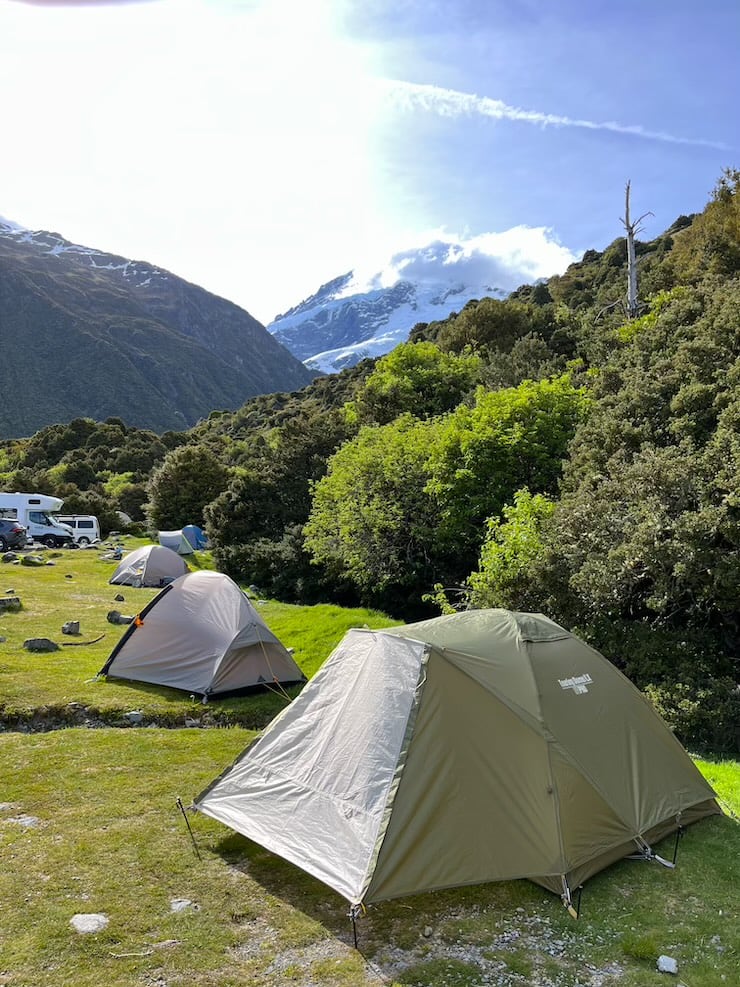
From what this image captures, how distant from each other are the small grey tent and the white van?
17352 millimetres

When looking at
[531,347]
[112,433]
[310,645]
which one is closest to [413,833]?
[310,645]

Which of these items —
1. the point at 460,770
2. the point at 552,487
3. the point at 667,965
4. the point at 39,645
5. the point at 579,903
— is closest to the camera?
the point at 667,965

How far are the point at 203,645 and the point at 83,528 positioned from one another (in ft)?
116

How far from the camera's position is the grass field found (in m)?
4.80

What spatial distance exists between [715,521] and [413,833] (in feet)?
27.2

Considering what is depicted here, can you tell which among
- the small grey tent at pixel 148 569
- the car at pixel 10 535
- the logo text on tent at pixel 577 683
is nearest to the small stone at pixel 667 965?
the logo text on tent at pixel 577 683

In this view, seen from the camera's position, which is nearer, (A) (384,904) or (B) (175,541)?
(A) (384,904)

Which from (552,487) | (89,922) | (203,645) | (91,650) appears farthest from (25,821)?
(552,487)

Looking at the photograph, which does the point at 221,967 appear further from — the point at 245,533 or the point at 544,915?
the point at 245,533

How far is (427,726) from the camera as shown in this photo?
620 centimetres

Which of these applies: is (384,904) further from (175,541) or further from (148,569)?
(175,541)

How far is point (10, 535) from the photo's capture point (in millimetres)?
37750

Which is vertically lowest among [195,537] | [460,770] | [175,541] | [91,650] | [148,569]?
[195,537]

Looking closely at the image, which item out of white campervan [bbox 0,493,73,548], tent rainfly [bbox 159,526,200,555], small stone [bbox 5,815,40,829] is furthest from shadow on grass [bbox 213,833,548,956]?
white campervan [bbox 0,493,73,548]
